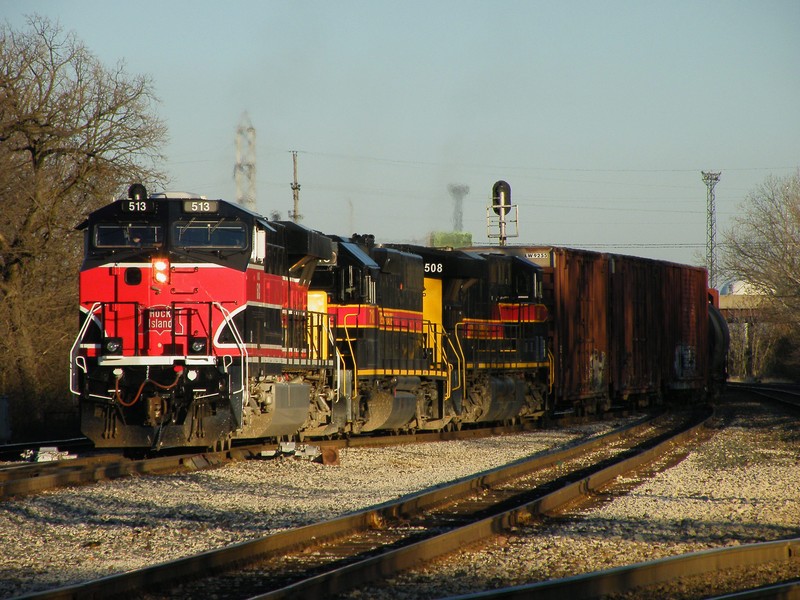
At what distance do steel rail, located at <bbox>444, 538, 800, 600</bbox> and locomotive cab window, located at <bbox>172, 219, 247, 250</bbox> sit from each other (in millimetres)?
7678

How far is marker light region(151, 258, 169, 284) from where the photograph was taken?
513 inches

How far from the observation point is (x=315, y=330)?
1620cm

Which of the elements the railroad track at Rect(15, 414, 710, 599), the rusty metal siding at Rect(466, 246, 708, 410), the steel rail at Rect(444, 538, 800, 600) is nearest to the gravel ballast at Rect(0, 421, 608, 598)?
the railroad track at Rect(15, 414, 710, 599)

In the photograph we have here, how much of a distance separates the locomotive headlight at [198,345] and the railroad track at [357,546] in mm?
3754

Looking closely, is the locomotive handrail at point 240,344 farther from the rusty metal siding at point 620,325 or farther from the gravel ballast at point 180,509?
the rusty metal siding at point 620,325

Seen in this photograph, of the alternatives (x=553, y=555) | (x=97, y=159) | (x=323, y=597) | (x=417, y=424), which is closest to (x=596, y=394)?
(x=417, y=424)

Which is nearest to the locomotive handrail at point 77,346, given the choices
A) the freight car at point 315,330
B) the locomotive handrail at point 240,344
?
the freight car at point 315,330

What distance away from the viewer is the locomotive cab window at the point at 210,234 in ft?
43.2

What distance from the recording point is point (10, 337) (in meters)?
23.1

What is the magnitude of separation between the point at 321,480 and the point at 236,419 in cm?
128

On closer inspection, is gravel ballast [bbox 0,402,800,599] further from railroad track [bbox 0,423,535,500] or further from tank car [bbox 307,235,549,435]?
tank car [bbox 307,235,549,435]

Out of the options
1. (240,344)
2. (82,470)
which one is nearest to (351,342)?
(240,344)

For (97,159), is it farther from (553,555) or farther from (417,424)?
(553,555)

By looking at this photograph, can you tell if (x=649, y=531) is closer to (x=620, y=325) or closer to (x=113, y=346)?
(x=113, y=346)
